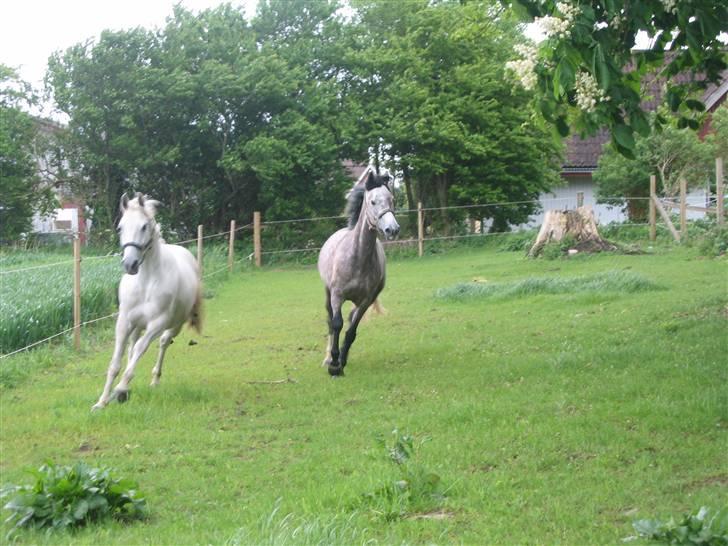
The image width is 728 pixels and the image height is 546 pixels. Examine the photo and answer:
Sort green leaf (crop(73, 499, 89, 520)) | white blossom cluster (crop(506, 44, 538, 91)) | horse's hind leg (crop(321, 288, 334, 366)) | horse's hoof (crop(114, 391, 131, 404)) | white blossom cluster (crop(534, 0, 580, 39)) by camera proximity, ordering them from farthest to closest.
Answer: horse's hind leg (crop(321, 288, 334, 366))
horse's hoof (crop(114, 391, 131, 404))
white blossom cluster (crop(506, 44, 538, 91))
white blossom cluster (crop(534, 0, 580, 39))
green leaf (crop(73, 499, 89, 520))

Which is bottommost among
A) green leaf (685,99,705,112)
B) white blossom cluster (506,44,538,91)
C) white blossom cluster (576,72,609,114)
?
white blossom cluster (576,72,609,114)

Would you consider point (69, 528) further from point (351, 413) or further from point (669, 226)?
point (669, 226)

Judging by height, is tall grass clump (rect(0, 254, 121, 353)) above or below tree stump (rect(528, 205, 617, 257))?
below

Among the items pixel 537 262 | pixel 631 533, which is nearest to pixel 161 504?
pixel 631 533

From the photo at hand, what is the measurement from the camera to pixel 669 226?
69.9 ft

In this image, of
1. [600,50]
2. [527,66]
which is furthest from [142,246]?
[600,50]

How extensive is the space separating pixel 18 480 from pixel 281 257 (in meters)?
19.3

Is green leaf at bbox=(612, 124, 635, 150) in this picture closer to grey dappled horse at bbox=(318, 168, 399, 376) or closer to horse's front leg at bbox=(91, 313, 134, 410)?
grey dappled horse at bbox=(318, 168, 399, 376)

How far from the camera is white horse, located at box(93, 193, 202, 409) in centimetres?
741

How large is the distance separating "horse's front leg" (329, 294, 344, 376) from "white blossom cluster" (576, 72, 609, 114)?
402cm

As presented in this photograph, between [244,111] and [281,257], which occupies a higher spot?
[244,111]

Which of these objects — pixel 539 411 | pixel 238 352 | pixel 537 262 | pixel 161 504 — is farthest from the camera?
pixel 537 262

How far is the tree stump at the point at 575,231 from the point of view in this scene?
19.5 m

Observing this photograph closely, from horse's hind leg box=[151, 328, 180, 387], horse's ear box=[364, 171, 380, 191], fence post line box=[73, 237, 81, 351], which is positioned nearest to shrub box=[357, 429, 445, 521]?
horse's hind leg box=[151, 328, 180, 387]
